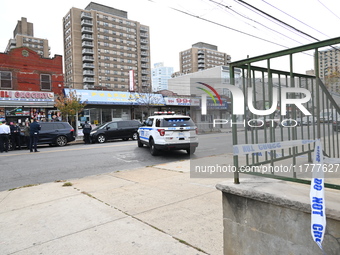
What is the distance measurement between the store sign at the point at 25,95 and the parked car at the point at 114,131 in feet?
28.1

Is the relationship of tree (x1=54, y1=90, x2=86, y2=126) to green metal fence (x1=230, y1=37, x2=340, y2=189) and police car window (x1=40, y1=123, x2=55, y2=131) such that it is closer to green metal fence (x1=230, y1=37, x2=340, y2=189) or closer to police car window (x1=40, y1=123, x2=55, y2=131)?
police car window (x1=40, y1=123, x2=55, y2=131)

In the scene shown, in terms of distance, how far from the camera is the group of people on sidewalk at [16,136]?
44.5ft

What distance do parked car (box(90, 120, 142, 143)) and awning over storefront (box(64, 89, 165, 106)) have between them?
714cm

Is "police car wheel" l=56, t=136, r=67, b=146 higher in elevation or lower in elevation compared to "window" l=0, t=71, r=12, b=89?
lower

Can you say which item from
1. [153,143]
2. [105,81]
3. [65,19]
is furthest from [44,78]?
[65,19]

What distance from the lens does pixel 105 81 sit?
86.7 meters

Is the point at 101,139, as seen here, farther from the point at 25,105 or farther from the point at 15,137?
Result: the point at 25,105

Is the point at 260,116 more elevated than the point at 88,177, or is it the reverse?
the point at 260,116

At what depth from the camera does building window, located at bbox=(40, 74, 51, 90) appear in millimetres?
24797

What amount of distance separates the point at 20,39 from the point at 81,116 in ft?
310

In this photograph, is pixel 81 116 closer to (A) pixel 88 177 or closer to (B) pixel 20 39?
(A) pixel 88 177

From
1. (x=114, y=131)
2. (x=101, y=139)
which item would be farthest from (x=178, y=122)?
(x=101, y=139)

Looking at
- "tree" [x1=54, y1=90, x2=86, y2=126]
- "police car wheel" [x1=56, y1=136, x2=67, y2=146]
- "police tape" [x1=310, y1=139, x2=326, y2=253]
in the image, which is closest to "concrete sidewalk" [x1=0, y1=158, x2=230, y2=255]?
"police tape" [x1=310, y1=139, x2=326, y2=253]

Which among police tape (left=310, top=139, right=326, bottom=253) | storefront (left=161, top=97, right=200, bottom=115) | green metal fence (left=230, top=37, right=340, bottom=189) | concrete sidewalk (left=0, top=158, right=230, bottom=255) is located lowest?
concrete sidewalk (left=0, top=158, right=230, bottom=255)
